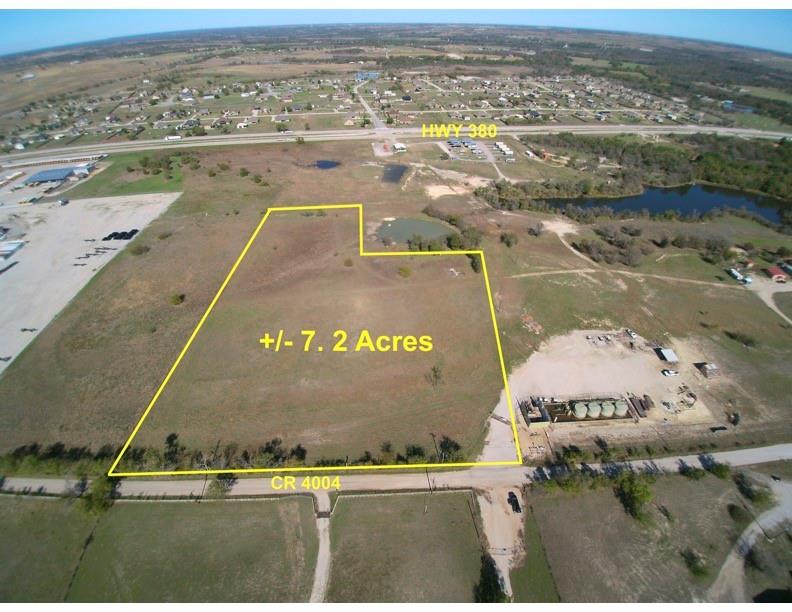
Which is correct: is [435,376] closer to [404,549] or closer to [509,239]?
[404,549]

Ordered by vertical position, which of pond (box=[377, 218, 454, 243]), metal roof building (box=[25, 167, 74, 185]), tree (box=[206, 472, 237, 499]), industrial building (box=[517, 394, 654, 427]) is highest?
metal roof building (box=[25, 167, 74, 185])

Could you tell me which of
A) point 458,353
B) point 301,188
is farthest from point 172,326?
point 301,188

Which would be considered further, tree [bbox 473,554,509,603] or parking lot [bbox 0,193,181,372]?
parking lot [bbox 0,193,181,372]

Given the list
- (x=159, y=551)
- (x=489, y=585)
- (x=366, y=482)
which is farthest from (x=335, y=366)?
(x=489, y=585)

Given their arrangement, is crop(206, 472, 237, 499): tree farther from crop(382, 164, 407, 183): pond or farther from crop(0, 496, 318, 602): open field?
crop(382, 164, 407, 183): pond

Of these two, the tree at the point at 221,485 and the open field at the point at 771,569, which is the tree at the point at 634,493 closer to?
the open field at the point at 771,569

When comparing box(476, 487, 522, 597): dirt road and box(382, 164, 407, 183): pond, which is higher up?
box(382, 164, 407, 183): pond

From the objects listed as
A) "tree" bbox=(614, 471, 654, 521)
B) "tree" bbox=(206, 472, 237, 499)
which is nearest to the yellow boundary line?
"tree" bbox=(206, 472, 237, 499)

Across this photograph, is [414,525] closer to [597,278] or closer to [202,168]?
[597,278]
